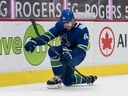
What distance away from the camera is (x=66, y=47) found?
252 inches

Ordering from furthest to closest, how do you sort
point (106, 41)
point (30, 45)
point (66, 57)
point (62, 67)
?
point (106, 41)
point (62, 67)
point (30, 45)
point (66, 57)

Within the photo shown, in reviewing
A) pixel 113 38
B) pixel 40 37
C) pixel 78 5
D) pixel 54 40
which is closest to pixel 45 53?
pixel 54 40

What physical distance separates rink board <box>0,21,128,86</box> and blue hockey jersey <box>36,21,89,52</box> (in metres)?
0.42

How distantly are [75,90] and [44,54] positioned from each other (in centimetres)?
96

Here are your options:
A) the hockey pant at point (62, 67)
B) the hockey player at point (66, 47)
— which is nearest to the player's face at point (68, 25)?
the hockey player at point (66, 47)

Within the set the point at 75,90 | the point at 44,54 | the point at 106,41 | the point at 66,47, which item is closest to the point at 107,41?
the point at 106,41

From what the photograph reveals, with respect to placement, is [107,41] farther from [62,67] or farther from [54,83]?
[54,83]

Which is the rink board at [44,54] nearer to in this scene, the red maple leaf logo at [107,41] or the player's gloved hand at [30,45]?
the red maple leaf logo at [107,41]

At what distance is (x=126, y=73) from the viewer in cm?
807

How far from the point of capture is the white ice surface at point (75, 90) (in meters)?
5.82

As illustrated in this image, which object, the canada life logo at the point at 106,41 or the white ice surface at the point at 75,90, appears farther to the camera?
the canada life logo at the point at 106,41

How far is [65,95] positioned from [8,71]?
1.08m

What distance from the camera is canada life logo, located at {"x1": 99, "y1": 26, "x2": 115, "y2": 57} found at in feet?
25.6

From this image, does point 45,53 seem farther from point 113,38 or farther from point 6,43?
point 113,38
